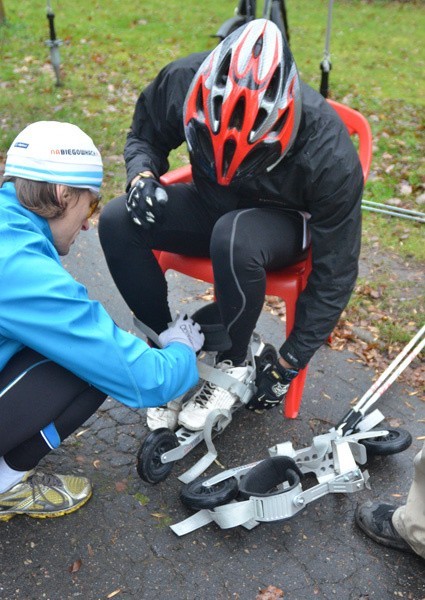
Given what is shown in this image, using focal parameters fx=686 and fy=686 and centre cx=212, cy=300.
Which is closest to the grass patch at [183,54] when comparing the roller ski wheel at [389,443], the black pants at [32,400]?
the roller ski wheel at [389,443]

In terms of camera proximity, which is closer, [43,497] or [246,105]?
[246,105]

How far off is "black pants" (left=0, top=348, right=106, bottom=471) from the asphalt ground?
379mm

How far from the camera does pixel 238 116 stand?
7.94 ft

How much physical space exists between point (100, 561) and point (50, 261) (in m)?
1.06

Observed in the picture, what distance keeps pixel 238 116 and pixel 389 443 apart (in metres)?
1.39

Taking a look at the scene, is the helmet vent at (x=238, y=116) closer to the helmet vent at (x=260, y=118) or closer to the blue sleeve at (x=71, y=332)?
the helmet vent at (x=260, y=118)

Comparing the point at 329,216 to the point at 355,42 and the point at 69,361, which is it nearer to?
the point at 69,361

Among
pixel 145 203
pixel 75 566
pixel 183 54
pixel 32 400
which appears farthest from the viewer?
pixel 183 54

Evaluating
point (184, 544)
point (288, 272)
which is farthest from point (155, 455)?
point (288, 272)

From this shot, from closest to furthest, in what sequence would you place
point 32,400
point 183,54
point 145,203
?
point 32,400 < point 145,203 < point 183,54

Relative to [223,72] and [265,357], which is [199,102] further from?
[265,357]

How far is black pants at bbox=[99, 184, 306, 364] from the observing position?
2576mm

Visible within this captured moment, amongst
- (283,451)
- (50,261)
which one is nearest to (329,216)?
(283,451)

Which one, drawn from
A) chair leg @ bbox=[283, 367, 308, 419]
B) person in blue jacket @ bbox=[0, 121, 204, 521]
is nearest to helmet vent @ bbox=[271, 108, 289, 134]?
person in blue jacket @ bbox=[0, 121, 204, 521]
